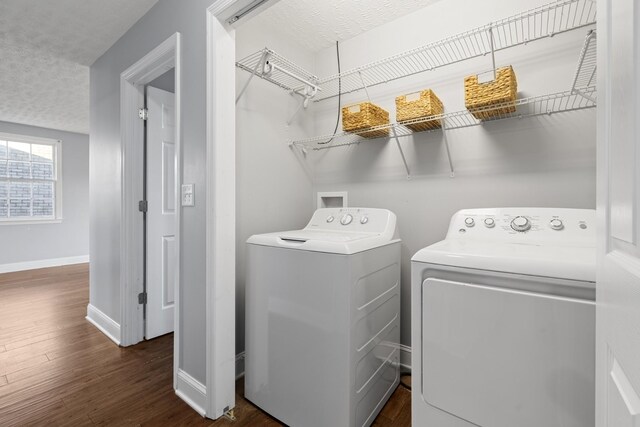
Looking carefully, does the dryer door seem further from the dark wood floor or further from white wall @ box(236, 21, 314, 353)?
white wall @ box(236, 21, 314, 353)

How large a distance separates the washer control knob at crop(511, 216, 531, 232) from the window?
647cm

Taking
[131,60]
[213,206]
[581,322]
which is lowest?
[581,322]

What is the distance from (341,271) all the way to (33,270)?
5800 mm

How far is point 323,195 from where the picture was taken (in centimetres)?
232

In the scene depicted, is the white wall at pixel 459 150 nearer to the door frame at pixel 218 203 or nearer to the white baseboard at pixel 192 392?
the door frame at pixel 218 203

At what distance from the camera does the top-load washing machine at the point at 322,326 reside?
49.8 inches

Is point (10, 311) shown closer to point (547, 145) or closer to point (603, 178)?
point (603, 178)

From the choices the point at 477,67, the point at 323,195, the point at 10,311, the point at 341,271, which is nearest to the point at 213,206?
the point at 341,271

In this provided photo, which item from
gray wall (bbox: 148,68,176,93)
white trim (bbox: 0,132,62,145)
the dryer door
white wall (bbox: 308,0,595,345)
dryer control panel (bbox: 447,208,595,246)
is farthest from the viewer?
white trim (bbox: 0,132,62,145)

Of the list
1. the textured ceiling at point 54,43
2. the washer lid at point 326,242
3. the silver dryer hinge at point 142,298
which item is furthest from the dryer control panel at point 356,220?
the textured ceiling at point 54,43

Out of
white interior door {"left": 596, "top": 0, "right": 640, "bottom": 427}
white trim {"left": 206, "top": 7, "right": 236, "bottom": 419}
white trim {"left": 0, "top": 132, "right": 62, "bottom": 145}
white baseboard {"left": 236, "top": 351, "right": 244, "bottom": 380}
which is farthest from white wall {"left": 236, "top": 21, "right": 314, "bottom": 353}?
white trim {"left": 0, "top": 132, "right": 62, "bottom": 145}

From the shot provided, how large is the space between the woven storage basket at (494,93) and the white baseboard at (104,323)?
2.80 meters

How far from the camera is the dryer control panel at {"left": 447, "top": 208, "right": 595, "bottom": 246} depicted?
1171 mm

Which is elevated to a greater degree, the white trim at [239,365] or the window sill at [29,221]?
the window sill at [29,221]
